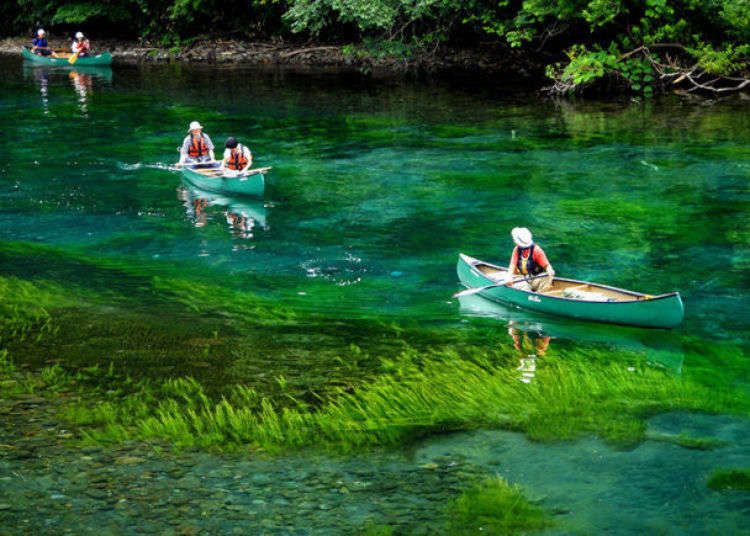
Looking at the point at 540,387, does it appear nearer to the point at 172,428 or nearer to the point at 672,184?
the point at 172,428

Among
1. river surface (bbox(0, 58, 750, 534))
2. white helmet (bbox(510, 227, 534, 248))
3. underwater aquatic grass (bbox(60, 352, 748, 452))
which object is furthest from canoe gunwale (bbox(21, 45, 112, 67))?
underwater aquatic grass (bbox(60, 352, 748, 452))

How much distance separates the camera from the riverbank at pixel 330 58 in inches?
1453

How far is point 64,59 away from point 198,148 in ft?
82.5

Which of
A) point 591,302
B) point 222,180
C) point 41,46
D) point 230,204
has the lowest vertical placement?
point 230,204

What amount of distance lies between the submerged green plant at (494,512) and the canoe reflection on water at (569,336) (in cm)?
273

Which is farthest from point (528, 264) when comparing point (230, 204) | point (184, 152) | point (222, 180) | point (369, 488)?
point (184, 152)

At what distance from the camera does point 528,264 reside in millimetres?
13664

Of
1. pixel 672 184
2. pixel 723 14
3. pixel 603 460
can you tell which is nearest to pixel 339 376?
pixel 603 460

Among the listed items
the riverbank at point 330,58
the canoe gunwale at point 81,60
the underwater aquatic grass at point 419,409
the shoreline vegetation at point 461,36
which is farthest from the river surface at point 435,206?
the canoe gunwale at point 81,60

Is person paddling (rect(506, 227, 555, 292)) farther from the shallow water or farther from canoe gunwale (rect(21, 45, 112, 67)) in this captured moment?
canoe gunwale (rect(21, 45, 112, 67))

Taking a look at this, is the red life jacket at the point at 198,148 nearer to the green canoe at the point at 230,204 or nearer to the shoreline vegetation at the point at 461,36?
the green canoe at the point at 230,204

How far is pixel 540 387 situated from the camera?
11.0 metres

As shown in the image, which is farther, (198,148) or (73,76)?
(73,76)

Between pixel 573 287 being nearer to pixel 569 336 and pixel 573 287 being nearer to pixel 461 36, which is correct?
pixel 569 336
